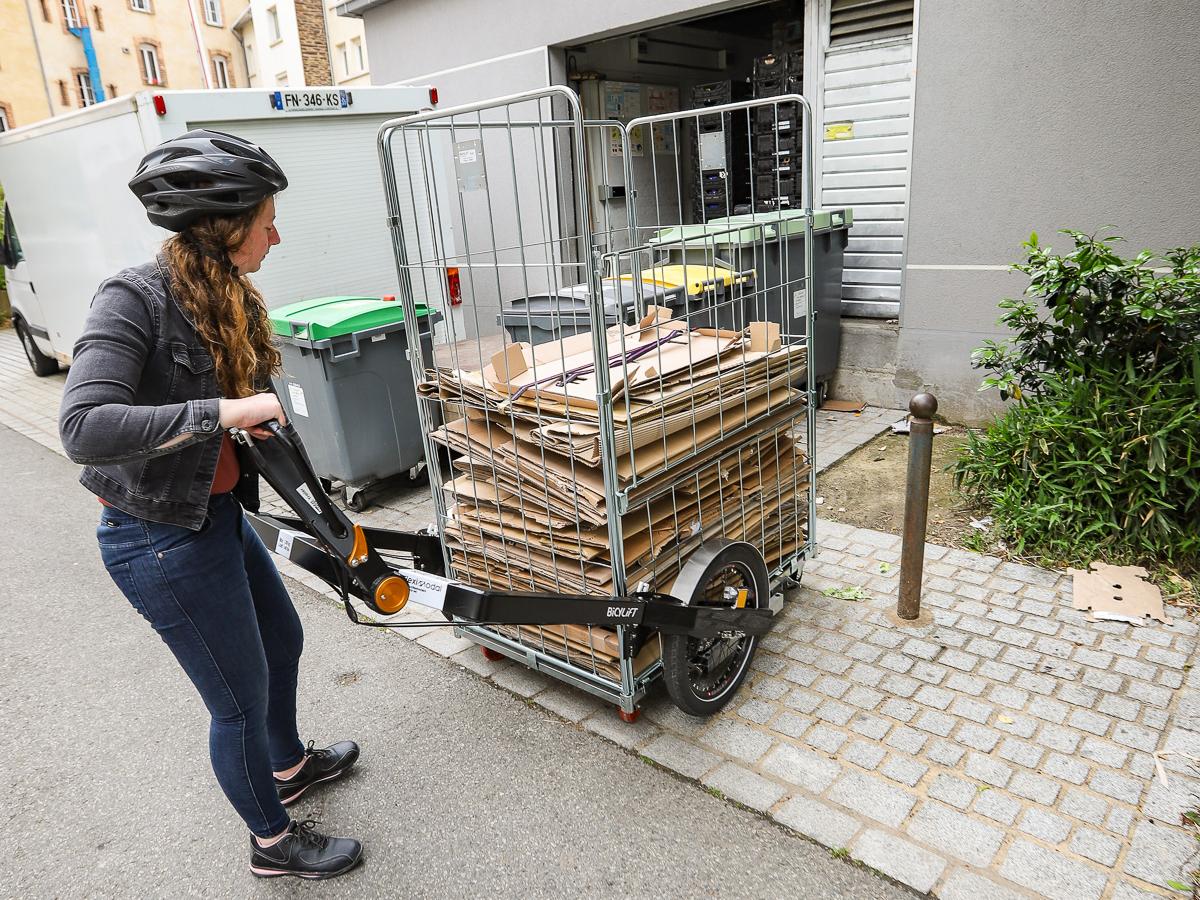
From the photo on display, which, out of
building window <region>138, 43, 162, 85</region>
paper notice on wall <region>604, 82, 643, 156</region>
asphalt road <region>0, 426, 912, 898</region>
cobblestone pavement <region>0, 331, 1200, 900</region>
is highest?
building window <region>138, 43, 162, 85</region>

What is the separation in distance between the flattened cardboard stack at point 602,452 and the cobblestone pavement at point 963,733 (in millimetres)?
476

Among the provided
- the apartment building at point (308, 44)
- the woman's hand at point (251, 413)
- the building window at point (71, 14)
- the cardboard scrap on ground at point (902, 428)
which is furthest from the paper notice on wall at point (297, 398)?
the building window at point (71, 14)

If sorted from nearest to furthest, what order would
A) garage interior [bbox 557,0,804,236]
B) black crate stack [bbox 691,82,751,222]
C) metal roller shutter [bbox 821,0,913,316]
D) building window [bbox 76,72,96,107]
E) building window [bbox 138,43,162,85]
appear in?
metal roller shutter [bbox 821,0,913,316] < garage interior [bbox 557,0,804,236] < black crate stack [bbox 691,82,751,222] < building window [bbox 76,72,96,107] < building window [bbox 138,43,162,85]

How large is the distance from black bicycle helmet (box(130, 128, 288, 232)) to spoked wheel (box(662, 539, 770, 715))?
185 centimetres

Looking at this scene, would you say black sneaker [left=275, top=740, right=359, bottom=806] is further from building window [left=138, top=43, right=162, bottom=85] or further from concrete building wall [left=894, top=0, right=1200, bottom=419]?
building window [left=138, top=43, right=162, bottom=85]

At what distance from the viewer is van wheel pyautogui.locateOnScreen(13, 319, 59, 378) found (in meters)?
10.3

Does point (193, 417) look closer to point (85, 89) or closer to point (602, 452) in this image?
point (602, 452)

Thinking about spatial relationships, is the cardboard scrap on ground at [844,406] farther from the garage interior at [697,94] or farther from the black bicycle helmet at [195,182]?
the black bicycle helmet at [195,182]

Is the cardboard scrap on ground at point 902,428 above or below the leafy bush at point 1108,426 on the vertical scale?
below

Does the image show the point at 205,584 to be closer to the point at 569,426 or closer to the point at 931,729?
the point at 569,426

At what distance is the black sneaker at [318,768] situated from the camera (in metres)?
2.81

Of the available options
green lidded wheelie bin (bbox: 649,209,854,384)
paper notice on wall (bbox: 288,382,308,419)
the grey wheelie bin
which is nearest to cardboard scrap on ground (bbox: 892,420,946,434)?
green lidded wheelie bin (bbox: 649,209,854,384)

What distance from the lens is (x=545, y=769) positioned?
9.47ft

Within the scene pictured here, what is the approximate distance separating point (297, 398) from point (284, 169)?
74.3 inches
